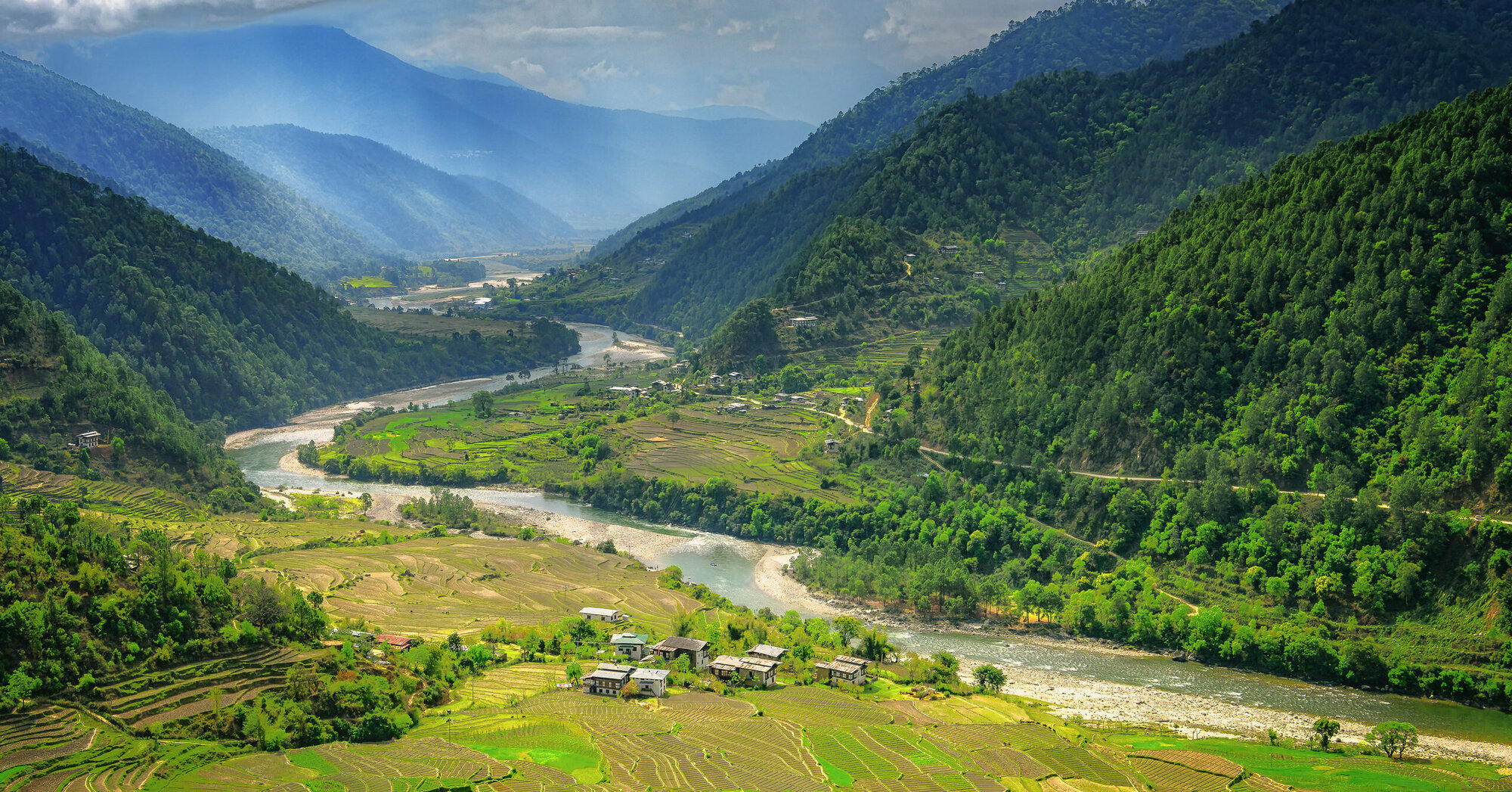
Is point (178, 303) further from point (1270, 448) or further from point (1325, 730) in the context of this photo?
point (1325, 730)

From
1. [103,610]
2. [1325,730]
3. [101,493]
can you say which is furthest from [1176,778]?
[101,493]

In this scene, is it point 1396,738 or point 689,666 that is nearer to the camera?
point 1396,738

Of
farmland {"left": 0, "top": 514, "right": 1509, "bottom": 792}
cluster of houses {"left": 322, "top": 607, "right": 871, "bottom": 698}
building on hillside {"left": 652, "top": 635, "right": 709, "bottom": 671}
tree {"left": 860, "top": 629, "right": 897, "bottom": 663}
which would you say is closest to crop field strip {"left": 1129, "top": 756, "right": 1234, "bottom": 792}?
farmland {"left": 0, "top": 514, "right": 1509, "bottom": 792}

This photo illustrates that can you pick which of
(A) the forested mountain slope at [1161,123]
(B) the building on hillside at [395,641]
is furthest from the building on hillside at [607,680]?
(A) the forested mountain slope at [1161,123]

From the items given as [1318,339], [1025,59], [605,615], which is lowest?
[605,615]

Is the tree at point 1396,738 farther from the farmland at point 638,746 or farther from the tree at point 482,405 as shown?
the tree at point 482,405

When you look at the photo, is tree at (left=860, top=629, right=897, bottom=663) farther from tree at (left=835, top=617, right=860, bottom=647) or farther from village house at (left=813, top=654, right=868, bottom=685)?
village house at (left=813, top=654, right=868, bottom=685)

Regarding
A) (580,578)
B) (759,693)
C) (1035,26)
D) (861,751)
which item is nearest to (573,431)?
(580,578)

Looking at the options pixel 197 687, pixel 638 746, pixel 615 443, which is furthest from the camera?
pixel 615 443
